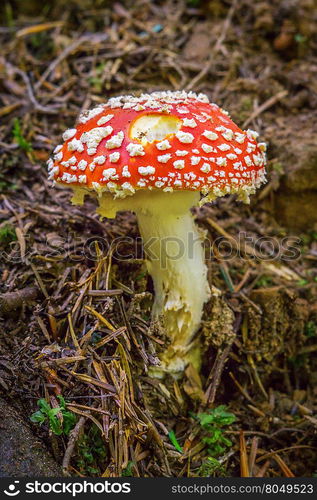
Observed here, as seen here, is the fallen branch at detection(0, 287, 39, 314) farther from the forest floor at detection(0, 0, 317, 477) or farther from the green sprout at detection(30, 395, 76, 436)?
the green sprout at detection(30, 395, 76, 436)

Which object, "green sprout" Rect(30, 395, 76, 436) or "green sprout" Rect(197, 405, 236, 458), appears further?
"green sprout" Rect(197, 405, 236, 458)

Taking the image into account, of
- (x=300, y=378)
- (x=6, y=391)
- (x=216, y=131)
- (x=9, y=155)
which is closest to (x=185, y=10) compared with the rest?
(x=9, y=155)

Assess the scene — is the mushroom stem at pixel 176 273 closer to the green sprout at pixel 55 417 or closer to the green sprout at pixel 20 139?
the green sprout at pixel 55 417

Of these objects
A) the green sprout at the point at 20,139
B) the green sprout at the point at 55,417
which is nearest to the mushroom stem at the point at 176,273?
the green sprout at the point at 55,417

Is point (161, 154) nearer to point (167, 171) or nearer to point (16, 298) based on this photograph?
A: point (167, 171)

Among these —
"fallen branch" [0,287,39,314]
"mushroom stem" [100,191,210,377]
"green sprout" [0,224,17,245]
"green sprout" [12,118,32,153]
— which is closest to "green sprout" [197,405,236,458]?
"mushroom stem" [100,191,210,377]

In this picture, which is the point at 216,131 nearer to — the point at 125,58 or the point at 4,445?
the point at 4,445
